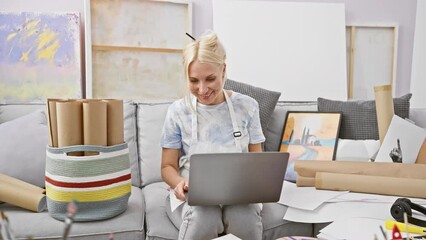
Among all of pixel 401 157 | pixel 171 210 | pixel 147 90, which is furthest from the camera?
pixel 147 90

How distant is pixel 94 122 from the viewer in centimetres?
122

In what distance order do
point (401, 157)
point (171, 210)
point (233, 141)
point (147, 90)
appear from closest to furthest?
point (171, 210) → point (233, 141) → point (401, 157) → point (147, 90)

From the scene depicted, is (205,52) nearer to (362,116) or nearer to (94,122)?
(94,122)

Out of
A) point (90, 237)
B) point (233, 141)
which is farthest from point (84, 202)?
point (233, 141)

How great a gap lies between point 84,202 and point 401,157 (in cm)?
129

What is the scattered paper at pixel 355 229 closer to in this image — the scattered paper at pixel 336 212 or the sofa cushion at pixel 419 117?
the scattered paper at pixel 336 212

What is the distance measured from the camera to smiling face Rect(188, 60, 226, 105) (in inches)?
52.4

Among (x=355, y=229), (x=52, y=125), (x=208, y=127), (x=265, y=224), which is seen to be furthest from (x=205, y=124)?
(x=355, y=229)

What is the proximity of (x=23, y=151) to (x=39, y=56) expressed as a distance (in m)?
0.93

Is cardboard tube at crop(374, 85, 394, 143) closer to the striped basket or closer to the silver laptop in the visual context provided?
the silver laptop

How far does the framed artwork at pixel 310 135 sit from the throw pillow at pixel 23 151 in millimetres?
1067

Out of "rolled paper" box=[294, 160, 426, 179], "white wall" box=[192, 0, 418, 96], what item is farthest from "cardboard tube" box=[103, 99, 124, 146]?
"white wall" box=[192, 0, 418, 96]

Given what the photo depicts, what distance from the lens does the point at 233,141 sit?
4.70ft

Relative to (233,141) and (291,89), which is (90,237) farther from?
(291,89)
